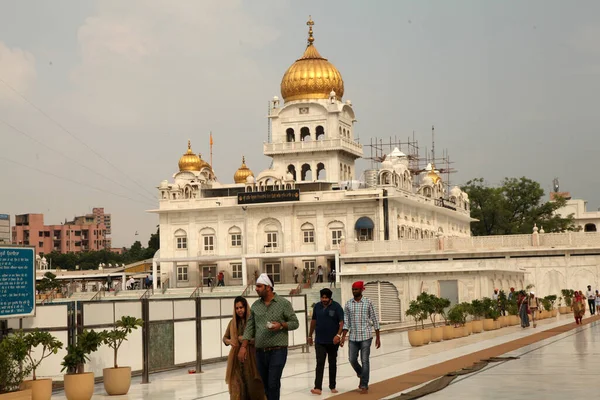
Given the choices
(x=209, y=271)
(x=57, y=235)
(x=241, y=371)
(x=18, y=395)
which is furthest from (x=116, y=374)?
(x=57, y=235)

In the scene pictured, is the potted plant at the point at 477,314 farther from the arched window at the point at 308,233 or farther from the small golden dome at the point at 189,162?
the small golden dome at the point at 189,162

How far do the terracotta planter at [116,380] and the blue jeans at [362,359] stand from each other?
3477 mm

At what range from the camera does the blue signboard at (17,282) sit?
1569 centimetres

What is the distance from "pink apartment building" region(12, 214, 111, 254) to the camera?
156 metres

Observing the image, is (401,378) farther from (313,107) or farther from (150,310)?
(313,107)

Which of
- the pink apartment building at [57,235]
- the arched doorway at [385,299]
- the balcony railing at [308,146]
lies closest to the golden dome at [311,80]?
the balcony railing at [308,146]

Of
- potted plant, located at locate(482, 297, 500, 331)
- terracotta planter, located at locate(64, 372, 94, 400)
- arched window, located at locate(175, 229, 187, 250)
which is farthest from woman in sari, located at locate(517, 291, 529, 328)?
arched window, located at locate(175, 229, 187, 250)

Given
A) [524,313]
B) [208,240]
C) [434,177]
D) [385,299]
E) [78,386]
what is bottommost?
[78,386]

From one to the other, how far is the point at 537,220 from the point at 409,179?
23302mm

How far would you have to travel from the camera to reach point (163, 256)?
74.1 meters

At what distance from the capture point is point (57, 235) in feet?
523

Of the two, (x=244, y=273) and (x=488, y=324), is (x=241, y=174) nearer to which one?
(x=244, y=273)

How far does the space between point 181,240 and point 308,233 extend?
967 centimetres

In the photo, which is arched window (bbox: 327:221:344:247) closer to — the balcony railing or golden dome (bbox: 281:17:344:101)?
the balcony railing
